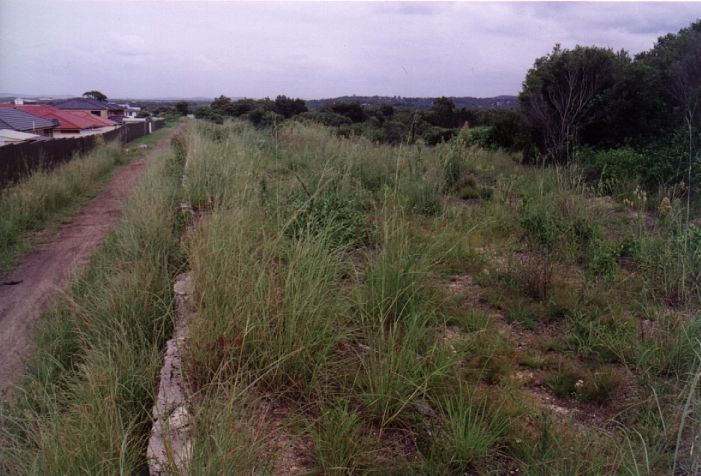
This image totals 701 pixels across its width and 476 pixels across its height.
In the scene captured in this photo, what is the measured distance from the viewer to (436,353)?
2.80 meters

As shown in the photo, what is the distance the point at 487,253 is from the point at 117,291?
3.19m

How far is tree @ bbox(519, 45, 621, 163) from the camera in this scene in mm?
10117

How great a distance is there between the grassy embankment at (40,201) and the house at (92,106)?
4102 cm

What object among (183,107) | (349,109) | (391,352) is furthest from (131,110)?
(391,352)

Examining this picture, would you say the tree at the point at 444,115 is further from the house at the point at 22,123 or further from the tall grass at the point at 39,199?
the house at the point at 22,123

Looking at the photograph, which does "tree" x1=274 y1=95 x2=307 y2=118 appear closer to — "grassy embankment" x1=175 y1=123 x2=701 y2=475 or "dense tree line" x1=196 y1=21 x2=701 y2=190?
"dense tree line" x1=196 y1=21 x2=701 y2=190

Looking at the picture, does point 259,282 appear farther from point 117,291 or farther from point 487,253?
point 487,253

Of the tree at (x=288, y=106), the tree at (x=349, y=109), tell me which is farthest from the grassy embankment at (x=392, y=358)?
the tree at (x=288, y=106)

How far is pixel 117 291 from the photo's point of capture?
4.02m

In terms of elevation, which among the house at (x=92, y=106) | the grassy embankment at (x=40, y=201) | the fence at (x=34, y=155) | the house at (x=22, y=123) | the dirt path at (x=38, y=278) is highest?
the house at (x=92, y=106)

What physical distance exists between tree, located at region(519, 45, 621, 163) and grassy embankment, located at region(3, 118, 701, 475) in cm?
557

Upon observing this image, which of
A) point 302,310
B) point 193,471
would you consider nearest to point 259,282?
point 302,310

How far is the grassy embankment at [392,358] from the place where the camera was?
218 cm

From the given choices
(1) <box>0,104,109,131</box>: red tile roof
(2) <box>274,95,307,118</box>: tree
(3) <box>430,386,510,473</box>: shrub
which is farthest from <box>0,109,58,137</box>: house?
(3) <box>430,386,510,473</box>: shrub
